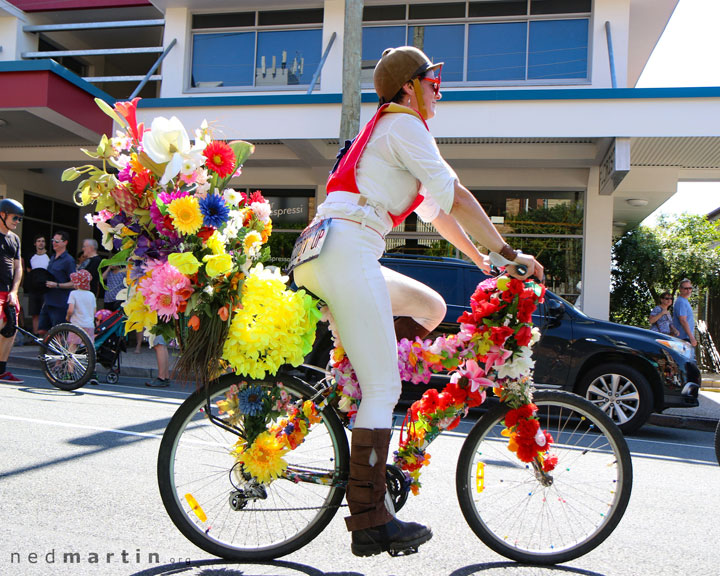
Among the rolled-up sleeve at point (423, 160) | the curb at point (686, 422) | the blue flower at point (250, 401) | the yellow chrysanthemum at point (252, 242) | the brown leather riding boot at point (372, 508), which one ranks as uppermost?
the rolled-up sleeve at point (423, 160)

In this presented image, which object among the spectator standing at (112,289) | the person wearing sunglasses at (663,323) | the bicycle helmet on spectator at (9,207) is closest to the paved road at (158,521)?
the bicycle helmet on spectator at (9,207)

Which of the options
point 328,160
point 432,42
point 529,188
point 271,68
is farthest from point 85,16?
point 529,188

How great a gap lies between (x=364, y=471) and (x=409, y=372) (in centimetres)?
48

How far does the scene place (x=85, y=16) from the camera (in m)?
15.2

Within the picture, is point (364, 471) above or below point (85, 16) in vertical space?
below

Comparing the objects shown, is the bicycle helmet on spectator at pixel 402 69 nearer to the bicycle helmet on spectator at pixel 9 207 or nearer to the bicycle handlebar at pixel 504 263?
the bicycle handlebar at pixel 504 263

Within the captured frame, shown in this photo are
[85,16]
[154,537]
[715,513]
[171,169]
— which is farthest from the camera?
[85,16]

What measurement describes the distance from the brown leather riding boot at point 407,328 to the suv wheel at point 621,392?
188 inches

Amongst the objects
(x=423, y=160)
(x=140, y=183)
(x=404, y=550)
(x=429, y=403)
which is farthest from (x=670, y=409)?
(x=140, y=183)

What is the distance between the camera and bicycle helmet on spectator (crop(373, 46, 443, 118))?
2.63 metres

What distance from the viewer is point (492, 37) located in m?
12.9

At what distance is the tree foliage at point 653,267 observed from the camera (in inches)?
582

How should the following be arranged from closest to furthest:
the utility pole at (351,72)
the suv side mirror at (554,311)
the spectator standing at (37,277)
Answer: the suv side mirror at (554,311)
the spectator standing at (37,277)
the utility pole at (351,72)

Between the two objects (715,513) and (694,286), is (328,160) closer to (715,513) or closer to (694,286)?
(694,286)
